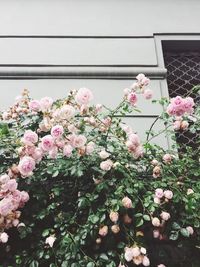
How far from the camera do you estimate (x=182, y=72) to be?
16.5ft

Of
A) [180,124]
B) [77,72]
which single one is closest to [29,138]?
[180,124]

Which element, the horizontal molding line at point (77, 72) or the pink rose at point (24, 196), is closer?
the pink rose at point (24, 196)

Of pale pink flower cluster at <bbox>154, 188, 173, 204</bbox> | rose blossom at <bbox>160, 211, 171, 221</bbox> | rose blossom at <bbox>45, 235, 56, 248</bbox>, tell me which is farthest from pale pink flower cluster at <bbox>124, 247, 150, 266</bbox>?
rose blossom at <bbox>45, 235, 56, 248</bbox>

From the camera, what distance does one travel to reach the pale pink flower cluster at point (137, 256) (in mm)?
3146

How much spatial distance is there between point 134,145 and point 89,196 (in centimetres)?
51

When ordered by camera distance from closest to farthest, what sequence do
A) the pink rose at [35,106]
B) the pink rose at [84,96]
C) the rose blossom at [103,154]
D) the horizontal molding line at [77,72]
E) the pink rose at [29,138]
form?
the pink rose at [29,138], the rose blossom at [103,154], the pink rose at [84,96], the pink rose at [35,106], the horizontal molding line at [77,72]

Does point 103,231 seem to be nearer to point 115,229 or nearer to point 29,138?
point 115,229

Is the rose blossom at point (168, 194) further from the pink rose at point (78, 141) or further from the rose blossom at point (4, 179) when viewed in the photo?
Result: the rose blossom at point (4, 179)

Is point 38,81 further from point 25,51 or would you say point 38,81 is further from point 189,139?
point 189,139

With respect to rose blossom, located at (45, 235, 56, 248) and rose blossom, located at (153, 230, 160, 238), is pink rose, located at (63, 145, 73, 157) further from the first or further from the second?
rose blossom, located at (153, 230, 160, 238)

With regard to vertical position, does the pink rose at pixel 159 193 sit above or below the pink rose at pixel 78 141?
below

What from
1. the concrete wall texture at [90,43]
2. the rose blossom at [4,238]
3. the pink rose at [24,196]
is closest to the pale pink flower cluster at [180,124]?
the concrete wall texture at [90,43]

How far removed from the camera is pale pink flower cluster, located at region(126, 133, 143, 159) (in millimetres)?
3595

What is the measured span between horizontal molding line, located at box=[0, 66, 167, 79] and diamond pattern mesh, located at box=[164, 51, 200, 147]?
22 centimetres
